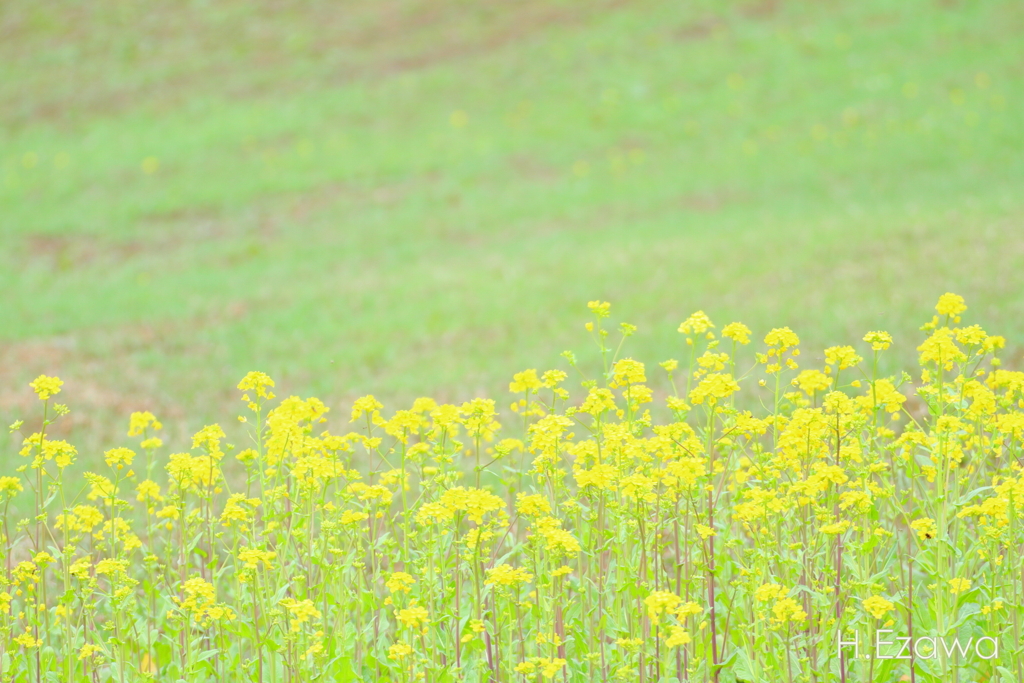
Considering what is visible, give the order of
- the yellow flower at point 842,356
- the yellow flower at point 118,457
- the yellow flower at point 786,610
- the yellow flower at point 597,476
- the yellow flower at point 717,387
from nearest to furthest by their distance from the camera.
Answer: the yellow flower at point 786,610 < the yellow flower at point 597,476 < the yellow flower at point 717,387 < the yellow flower at point 118,457 < the yellow flower at point 842,356

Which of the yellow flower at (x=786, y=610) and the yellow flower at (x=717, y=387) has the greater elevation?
the yellow flower at (x=717, y=387)

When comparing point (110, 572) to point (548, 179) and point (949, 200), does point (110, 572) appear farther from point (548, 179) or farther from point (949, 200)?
point (548, 179)

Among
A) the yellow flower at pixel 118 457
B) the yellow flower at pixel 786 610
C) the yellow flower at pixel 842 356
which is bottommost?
the yellow flower at pixel 786 610

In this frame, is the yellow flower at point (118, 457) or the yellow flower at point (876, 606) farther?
the yellow flower at point (118, 457)

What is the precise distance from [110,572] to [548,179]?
13.9 metres

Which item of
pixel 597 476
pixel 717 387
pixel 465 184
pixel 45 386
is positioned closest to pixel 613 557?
pixel 597 476

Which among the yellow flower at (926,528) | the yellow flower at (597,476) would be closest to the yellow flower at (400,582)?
the yellow flower at (597,476)

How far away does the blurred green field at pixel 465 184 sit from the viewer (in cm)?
878

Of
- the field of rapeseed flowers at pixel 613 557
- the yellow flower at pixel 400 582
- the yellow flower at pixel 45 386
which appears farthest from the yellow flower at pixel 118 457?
the yellow flower at pixel 400 582

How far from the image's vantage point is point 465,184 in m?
16.3

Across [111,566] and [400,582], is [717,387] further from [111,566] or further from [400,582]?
[111,566]

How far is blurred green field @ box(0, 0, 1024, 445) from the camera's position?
8.78 metres

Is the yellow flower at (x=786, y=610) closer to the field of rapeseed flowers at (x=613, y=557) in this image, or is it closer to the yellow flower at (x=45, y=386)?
the field of rapeseed flowers at (x=613, y=557)

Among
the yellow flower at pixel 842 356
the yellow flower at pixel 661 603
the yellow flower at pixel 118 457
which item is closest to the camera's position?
the yellow flower at pixel 661 603
